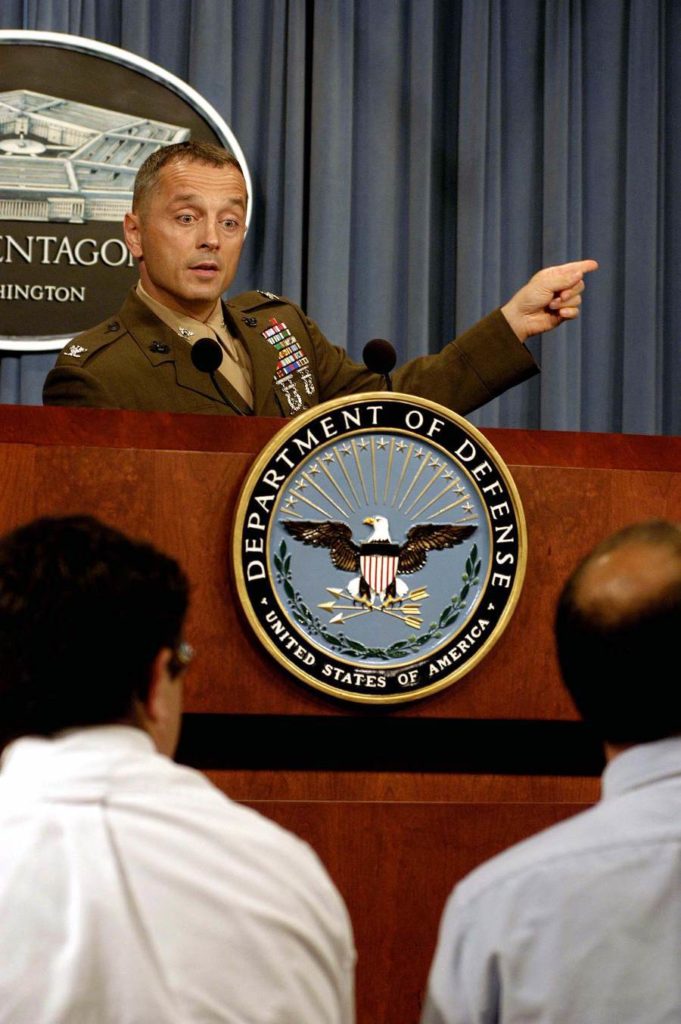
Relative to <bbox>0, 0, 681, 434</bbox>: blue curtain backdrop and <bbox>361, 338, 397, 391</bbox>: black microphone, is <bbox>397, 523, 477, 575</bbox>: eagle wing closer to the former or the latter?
<bbox>361, 338, 397, 391</bbox>: black microphone

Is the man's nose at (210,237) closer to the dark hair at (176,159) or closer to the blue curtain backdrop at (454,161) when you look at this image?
the dark hair at (176,159)

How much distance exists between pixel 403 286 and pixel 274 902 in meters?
3.14

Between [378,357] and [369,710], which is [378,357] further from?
[369,710]

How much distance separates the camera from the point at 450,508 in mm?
1728

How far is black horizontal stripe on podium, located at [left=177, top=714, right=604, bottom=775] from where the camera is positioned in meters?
1.74

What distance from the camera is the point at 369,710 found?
1687mm

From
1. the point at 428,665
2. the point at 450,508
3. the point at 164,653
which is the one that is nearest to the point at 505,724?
the point at 428,665

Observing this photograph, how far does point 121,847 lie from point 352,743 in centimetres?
80

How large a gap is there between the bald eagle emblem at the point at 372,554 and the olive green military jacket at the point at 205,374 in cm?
48

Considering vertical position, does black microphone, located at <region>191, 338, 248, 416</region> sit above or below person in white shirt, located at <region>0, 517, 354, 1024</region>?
above

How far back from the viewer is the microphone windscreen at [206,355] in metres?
1.85

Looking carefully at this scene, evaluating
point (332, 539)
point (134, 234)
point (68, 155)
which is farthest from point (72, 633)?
point (68, 155)

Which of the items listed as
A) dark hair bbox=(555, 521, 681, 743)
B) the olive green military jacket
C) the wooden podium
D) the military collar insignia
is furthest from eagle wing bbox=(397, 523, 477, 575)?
the military collar insignia

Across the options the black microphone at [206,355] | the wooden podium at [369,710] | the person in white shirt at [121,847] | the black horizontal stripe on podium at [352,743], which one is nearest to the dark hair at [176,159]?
the black microphone at [206,355]
